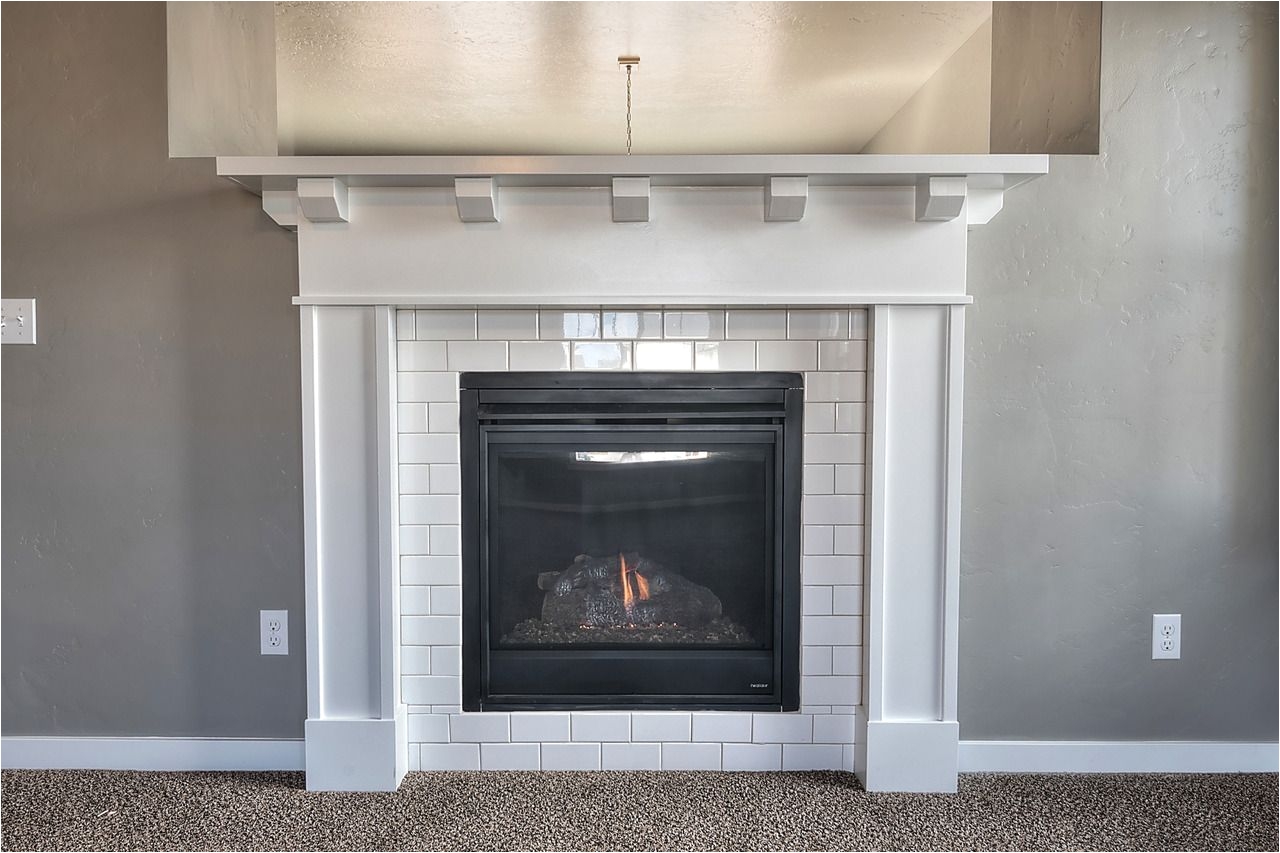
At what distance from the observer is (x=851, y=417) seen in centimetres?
190

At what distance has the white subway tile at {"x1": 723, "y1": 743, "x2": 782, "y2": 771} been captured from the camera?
194 cm

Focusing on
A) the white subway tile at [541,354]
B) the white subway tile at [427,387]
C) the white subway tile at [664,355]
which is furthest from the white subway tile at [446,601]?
the white subway tile at [664,355]

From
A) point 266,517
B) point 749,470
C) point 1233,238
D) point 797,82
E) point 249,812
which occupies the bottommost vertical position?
point 249,812

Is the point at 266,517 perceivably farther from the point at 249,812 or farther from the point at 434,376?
the point at 249,812

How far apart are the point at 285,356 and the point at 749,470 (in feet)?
3.91

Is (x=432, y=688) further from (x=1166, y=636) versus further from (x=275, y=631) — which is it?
(x=1166, y=636)

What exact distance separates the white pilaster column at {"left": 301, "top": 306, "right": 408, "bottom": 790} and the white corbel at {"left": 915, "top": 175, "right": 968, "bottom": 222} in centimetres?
125

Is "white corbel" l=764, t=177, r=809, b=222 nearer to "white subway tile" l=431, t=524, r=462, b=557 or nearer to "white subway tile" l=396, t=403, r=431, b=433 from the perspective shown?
"white subway tile" l=396, t=403, r=431, b=433

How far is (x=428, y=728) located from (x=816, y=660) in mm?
998

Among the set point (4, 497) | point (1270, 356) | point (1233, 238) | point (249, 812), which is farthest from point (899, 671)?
point (4, 497)

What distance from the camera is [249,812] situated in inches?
69.7

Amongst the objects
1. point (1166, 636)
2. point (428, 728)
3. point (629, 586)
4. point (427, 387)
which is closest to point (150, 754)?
point (428, 728)

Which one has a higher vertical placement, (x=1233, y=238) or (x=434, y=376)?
(x=1233, y=238)

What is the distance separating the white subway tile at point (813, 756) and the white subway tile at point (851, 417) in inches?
31.7
